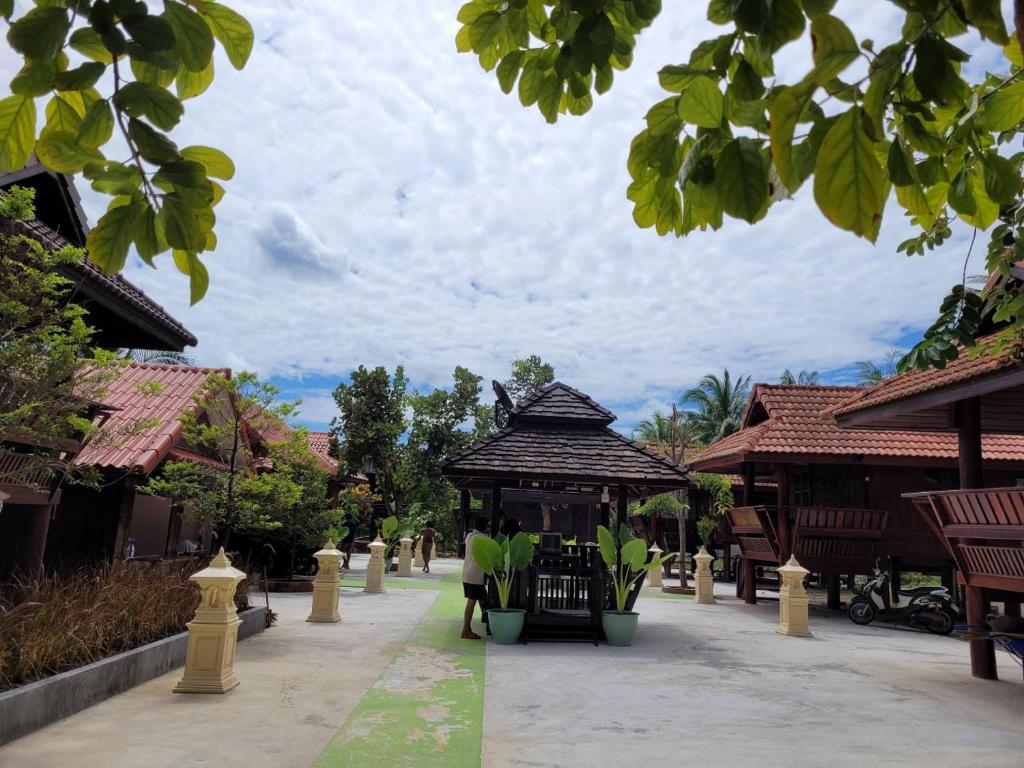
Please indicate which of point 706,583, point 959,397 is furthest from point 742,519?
point 959,397

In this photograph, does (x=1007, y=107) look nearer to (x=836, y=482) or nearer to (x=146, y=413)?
(x=146, y=413)

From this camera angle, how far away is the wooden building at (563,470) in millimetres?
10188

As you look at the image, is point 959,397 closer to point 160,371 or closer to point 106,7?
point 106,7

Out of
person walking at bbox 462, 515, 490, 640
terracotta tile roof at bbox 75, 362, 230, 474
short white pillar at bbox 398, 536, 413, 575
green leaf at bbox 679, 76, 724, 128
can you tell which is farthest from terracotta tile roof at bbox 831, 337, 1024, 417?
short white pillar at bbox 398, 536, 413, 575

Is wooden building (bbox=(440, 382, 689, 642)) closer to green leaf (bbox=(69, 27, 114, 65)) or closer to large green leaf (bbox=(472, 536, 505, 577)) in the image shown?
large green leaf (bbox=(472, 536, 505, 577))

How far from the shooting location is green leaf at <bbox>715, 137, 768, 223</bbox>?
1381 mm

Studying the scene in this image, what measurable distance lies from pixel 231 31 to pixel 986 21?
1.54 metres

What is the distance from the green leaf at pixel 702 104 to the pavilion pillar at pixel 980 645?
911cm

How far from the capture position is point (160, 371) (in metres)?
14.5

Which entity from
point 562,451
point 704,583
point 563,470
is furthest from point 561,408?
point 704,583

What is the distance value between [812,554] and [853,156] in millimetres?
14578

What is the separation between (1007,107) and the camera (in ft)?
6.37

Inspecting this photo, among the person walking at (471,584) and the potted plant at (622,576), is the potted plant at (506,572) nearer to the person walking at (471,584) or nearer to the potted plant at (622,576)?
the person walking at (471,584)

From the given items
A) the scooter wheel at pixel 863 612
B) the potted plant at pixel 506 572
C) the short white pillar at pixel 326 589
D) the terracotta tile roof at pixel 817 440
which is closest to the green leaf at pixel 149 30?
the potted plant at pixel 506 572
